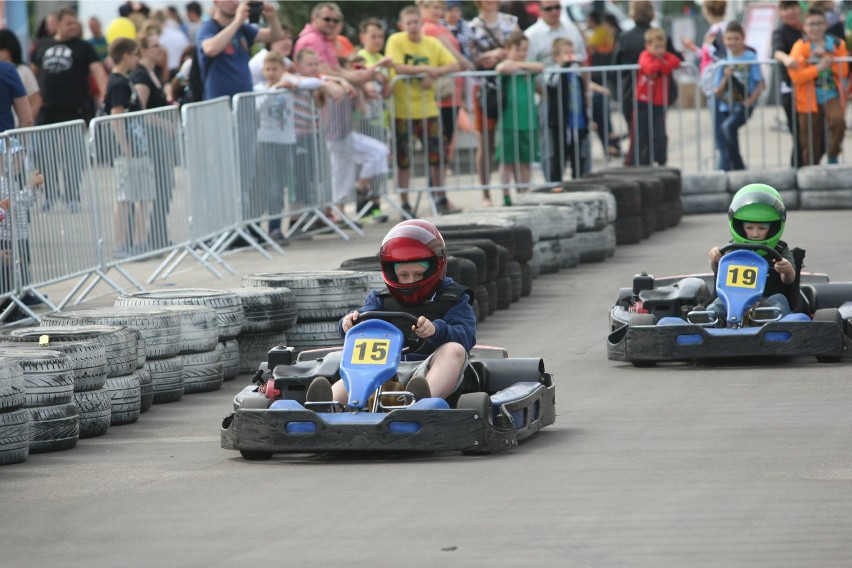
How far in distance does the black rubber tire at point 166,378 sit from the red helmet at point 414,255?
5.36 ft

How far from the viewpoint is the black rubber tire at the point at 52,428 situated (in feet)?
22.8

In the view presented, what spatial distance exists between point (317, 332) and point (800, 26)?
34.0 feet

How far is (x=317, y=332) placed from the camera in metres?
9.43

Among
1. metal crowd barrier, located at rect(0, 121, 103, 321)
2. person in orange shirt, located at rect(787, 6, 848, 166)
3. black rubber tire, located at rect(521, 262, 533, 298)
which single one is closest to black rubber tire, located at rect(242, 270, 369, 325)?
metal crowd barrier, located at rect(0, 121, 103, 321)

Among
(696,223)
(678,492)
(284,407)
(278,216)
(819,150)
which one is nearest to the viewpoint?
(678,492)

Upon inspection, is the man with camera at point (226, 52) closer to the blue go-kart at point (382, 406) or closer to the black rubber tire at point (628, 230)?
the black rubber tire at point (628, 230)

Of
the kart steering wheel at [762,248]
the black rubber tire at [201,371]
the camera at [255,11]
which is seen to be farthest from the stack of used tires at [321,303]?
the camera at [255,11]

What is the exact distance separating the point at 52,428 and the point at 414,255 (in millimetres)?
1720

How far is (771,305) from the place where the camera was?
8648 mm

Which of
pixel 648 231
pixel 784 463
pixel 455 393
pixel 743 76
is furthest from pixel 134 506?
pixel 743 76

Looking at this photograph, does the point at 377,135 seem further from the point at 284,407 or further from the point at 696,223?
the point at 284,407

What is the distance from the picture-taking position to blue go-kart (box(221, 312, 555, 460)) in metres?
6.29

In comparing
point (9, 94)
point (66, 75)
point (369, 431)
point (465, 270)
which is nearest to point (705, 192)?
point (66, 75)

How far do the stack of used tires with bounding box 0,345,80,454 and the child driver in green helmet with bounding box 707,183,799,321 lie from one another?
11.7ft
